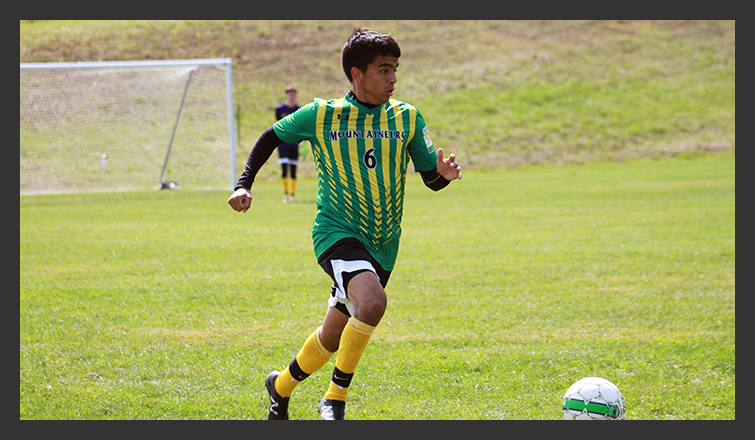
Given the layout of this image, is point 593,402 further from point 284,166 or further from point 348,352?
point 284,166

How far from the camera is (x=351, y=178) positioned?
3820 mm

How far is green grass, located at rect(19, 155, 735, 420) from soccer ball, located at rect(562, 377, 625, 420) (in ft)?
0.90

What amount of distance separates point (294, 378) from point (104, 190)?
53.7ft

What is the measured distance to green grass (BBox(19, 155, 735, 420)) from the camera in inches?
171

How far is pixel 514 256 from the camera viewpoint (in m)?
9.34

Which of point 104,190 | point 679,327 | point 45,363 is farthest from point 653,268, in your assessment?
point 104,190

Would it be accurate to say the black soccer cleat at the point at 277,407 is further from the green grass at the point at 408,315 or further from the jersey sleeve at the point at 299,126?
the jersey sleeve at the point at 299,126

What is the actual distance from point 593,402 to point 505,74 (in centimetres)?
3512

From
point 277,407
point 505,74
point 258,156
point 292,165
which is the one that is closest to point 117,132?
point 292,165

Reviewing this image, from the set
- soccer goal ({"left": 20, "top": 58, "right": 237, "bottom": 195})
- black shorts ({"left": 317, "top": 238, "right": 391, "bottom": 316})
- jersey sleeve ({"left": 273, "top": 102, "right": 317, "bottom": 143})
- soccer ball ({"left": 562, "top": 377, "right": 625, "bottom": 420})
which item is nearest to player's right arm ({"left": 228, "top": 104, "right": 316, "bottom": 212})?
jersey sleeve ({"left": 273, "top": 102, "right": 317, "bottom": 143})

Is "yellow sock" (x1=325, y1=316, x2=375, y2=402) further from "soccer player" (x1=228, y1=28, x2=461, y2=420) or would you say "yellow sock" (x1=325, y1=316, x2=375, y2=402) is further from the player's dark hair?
the player's dark hair

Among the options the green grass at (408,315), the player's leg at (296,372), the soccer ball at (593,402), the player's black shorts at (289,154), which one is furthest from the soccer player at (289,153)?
the soccer ball at (593,402)

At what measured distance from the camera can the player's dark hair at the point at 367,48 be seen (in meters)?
3.71

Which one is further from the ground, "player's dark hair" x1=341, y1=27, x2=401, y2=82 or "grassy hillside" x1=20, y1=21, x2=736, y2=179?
"grassy hillside" x1=20, y1=21, x2=736, y2=179
